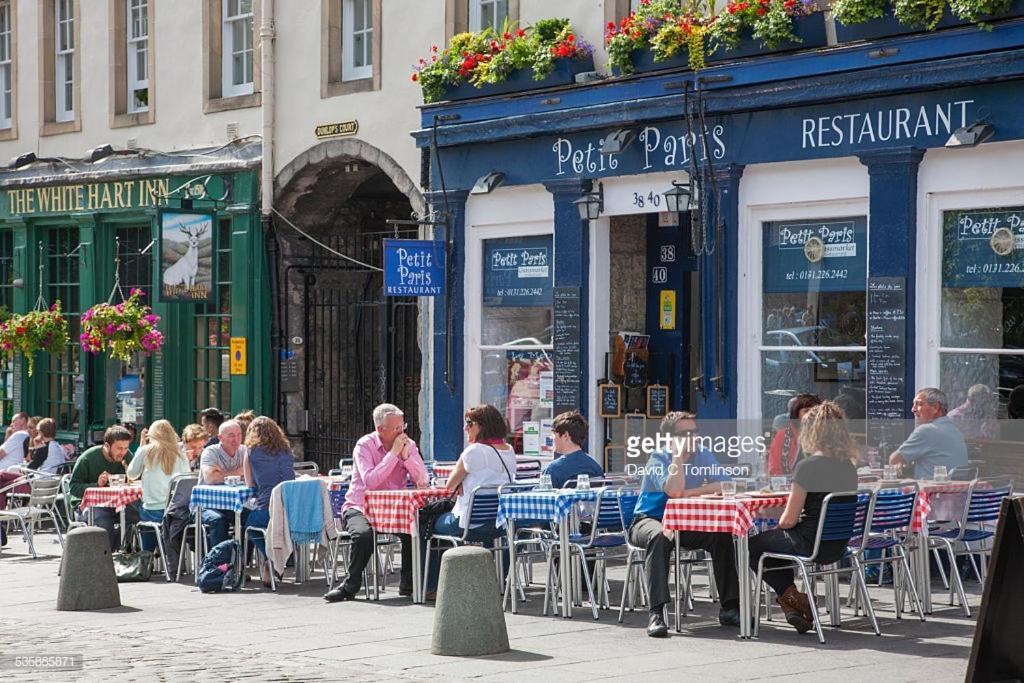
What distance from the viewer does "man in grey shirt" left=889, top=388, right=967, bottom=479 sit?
40.8ft

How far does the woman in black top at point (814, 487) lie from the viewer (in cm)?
1037

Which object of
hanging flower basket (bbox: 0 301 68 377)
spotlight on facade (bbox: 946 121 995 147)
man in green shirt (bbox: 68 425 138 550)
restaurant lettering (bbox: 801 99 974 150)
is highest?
restaurant lettering (bbox: 801 99 974 150)

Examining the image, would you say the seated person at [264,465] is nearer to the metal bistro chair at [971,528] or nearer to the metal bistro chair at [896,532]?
the metal bistro chair at [896,532]

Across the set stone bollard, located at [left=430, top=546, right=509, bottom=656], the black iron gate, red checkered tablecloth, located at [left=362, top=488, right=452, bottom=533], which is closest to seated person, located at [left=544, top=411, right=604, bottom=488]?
red checkered tablecloth, located at [left=362, top=488, right=452, bottom=533]

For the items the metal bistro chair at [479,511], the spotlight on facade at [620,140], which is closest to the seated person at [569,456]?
the metal bistro chair at [479,511]

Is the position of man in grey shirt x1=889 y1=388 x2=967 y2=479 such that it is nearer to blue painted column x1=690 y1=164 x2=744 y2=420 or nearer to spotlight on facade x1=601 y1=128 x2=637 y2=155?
blue painted column x1=690 y1=164 x2=744 y2=420

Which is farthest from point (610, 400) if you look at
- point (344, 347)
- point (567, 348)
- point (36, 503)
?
point (36, 503)

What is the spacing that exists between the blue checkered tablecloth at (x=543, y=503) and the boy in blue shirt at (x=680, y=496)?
540mm

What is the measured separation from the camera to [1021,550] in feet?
26.0

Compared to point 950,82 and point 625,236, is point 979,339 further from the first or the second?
point 625,236

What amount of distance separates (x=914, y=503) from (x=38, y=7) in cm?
1643

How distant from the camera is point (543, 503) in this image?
11562mm

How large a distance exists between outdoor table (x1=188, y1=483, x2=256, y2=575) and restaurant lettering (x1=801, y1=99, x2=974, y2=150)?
5.45m

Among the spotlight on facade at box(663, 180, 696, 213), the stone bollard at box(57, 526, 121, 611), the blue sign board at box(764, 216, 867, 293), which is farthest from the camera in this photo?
the spotlight on facade at box(663, 180, 696, 213)
